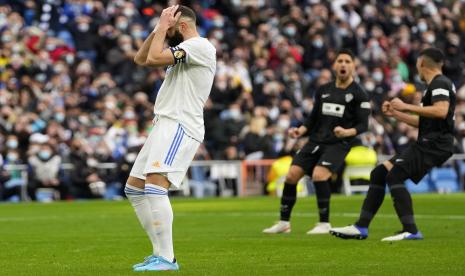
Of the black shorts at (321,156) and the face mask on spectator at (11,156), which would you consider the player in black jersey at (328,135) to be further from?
the face mask on spectator at (11,156)

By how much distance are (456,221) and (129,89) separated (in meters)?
16.9

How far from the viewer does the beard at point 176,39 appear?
35.3 ft

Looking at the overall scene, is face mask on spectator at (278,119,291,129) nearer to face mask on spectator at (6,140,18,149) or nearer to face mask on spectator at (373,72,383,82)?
face mask on spectator at (373,72,383,82)

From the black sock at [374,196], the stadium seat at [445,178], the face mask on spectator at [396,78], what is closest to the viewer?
the black sock at [374,196]

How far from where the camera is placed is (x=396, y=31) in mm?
39438

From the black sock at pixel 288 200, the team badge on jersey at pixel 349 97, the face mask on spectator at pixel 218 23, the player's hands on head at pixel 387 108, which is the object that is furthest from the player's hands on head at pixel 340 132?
the face mask on spectator at pixel 218 23

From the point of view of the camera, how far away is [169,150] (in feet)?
34.0

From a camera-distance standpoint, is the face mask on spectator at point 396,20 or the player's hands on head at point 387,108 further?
the face mask on spectator at point 396,20

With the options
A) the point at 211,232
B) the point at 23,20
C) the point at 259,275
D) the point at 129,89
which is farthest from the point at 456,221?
the point at 23,20

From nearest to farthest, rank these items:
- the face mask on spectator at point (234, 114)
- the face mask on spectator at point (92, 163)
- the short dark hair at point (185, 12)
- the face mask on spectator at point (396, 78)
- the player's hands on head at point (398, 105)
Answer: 1. the short dark hair at point (185, 12)
2. the player's hands on head at point (398, 105)
3. the face mask on spectator at point (92, 163)
4. the face mask on spectator at point (234, 114)
5. the face mask on spectator at point (396, 78)

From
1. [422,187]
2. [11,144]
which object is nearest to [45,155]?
[11,144]

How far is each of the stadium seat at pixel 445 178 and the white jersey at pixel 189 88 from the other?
21913 mm

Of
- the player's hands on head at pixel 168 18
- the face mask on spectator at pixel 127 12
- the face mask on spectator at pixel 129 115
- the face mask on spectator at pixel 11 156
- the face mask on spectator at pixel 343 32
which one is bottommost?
the face mask on spectator at pixel 11 156

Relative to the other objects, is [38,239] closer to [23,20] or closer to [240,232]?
[240,232]
